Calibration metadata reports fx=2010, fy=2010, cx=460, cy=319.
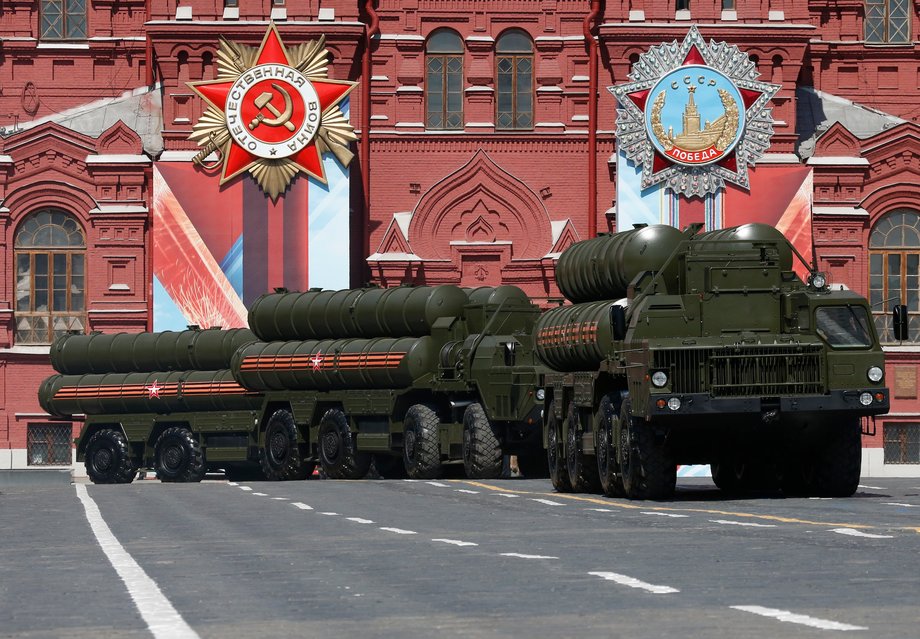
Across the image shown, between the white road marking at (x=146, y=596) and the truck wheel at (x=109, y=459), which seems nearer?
the white road marking at (x=146, y=596)

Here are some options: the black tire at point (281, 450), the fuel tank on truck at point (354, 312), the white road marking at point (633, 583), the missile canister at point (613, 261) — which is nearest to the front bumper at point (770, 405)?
the missile canister at point (613, 261)

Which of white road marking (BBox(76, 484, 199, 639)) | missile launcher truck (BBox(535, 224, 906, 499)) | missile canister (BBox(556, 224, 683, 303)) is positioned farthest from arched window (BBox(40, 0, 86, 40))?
white road marking (BBox(76, 484, 199, 639))

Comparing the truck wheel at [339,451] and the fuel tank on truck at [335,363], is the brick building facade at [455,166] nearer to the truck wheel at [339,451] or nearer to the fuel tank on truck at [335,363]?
the fuel tank on truck at [335,363]

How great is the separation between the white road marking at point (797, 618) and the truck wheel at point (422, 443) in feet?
82.1

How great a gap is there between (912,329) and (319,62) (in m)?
16.1

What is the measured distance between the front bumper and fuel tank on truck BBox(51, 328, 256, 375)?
A: 22.0 metres

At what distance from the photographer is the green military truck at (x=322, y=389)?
1388 inches

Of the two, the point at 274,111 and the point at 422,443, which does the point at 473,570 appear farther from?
the point at 274,111

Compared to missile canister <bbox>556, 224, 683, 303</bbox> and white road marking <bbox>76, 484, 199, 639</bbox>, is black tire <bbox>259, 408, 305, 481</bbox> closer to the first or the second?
missile canister <bbox>556, 224, 683, 303</bbox>

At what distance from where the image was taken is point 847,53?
5288 cm

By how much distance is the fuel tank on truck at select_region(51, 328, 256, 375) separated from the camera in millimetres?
44781

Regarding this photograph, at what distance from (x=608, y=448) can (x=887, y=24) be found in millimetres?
31263

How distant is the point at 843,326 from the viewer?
24.0 meters

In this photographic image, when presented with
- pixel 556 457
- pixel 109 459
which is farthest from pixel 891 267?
pixel 556 457
